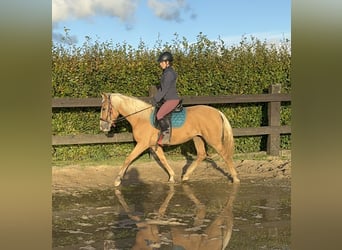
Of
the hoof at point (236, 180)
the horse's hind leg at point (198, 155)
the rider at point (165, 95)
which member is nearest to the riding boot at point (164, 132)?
the rider at point (165, 95)

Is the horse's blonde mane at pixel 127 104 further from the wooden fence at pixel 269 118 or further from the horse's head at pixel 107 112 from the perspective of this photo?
the wooden fence at pixel 269 118

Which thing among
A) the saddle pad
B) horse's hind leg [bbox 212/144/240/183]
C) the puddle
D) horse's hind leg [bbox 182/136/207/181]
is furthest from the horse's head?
horse's hind leg [bbox 212/144/240/183]

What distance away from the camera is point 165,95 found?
7168 mm

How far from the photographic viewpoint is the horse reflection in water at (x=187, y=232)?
400cm

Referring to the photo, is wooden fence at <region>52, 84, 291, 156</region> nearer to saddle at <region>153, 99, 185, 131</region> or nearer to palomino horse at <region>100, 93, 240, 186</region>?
palomino horse at <region>100, 93, 240, 186</region>

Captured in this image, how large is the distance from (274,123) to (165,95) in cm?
351

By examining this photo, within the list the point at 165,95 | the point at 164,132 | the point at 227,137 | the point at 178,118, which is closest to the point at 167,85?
the point at 165,95

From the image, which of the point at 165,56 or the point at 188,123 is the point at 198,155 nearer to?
the point at 188,123

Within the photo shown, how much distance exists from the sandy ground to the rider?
938 mm

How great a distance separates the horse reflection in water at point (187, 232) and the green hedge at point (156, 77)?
3.80 metres

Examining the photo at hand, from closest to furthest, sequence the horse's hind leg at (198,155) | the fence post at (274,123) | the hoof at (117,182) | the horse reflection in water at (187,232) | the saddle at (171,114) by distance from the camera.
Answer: the horse reflection in water at (187,232) < the hoof at (117,182) < the saddle at (171,114) < the horse's hind leg at (198,155) < the fence post at (274,123)
